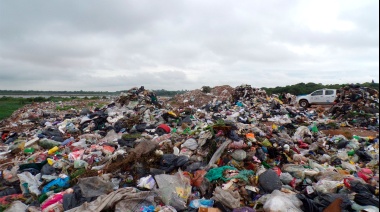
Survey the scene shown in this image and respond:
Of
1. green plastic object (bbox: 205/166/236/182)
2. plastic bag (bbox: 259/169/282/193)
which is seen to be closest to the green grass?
green plastic object (bbox: 205/166/236/182)

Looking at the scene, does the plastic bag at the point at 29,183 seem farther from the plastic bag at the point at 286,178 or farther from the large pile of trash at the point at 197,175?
the plastic bag at the point at 286,178

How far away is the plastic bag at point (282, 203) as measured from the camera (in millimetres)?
3005

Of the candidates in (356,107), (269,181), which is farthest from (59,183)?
(356,107)

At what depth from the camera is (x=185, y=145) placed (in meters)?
5.28

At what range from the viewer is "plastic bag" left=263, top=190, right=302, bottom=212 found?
3005 mm

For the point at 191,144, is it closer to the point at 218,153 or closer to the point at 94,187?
the point at 218,153

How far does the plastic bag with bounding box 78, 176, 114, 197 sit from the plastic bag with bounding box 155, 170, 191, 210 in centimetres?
72

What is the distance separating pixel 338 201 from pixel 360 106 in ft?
32.2

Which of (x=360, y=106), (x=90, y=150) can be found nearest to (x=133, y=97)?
(x=90, y=150)

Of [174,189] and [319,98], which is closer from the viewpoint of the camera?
[174,189]

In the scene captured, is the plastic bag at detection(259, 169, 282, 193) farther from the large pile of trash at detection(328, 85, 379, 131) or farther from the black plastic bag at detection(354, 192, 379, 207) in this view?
the large pile of trash at detection(328, 85, 379, 131)

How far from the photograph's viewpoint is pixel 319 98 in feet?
50.0

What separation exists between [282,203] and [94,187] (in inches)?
100

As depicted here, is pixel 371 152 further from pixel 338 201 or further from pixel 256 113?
pixel 256 113
